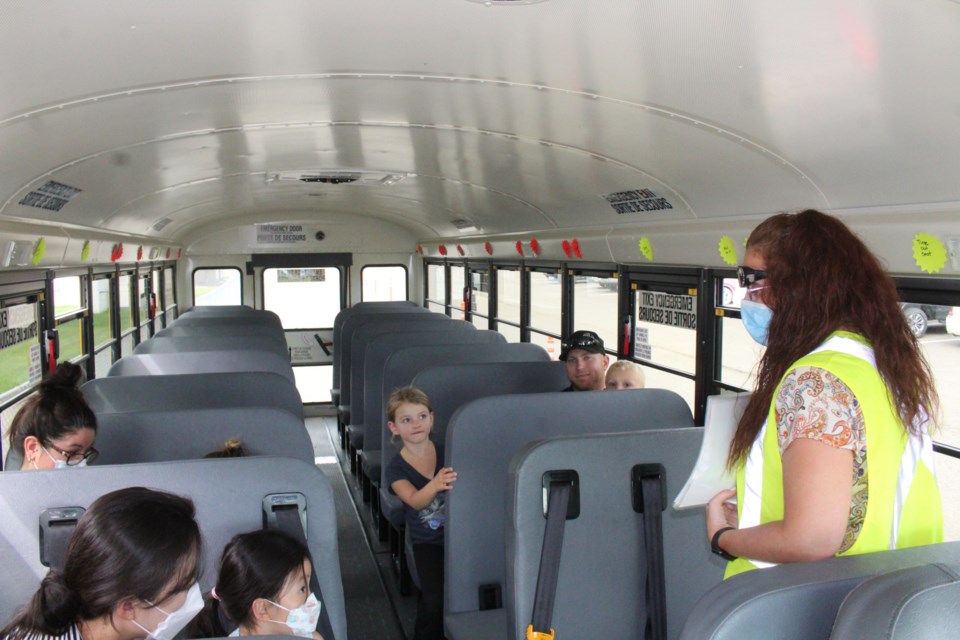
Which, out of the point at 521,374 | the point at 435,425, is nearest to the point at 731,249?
the point at 521,374

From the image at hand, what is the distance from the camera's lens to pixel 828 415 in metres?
1.77

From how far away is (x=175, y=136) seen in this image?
15.1 feet

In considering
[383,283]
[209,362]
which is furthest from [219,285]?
[209,362]

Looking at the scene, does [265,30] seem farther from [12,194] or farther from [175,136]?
[12,194]

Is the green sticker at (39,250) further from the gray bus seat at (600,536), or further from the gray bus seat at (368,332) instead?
the gray bus seat at (600,536)

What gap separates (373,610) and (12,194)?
3.12 metres

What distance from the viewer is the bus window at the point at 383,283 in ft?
41.4

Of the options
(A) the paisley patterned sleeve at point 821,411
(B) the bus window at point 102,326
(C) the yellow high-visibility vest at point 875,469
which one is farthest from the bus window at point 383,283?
(A) the paisley patterned sleeve at point 821,411

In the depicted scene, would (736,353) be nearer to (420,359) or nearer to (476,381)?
(476,381)

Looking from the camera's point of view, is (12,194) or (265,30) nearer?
(265,30)

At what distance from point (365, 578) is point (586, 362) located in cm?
225

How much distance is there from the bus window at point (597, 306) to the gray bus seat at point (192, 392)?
279 cm

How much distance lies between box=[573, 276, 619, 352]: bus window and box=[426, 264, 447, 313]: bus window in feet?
15.1

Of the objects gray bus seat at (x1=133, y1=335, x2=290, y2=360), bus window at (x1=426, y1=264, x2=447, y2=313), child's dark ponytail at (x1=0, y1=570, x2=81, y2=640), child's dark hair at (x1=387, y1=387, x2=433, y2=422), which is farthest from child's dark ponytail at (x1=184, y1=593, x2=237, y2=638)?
bus window at (x1=426, y1=264, x2=447, y2=313)
